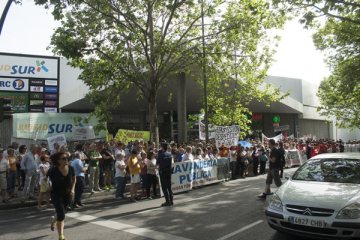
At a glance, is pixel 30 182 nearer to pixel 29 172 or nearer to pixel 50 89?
pixel 29 172

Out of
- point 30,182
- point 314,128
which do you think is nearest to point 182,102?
point 30,182

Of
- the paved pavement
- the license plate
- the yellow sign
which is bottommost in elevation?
the paved pavement

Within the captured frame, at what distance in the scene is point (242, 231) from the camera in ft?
27.3

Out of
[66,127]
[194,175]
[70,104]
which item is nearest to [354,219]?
[194,175]

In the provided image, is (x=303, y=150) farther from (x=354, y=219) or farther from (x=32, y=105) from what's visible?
(x=354, y=219)

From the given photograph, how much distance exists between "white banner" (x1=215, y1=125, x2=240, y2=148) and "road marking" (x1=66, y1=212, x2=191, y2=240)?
1156 centimetres

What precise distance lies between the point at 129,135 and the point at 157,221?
9991 millimetres

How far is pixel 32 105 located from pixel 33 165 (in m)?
13.7

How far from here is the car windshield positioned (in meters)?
8.06

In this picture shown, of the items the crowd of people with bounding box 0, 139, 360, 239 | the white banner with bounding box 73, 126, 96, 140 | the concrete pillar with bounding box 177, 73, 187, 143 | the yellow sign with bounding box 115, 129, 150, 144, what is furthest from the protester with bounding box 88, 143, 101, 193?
the concrete pillar with bounding box 177, 73, 187, 143

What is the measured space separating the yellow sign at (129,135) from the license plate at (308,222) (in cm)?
1286

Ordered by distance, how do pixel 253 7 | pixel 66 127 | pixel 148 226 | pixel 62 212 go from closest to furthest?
pixel 62 212 → pixel 148 226 → pixel 253 7 → pixel 66 127

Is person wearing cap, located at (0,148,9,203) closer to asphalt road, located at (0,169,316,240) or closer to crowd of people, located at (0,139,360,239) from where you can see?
crowd of people, located at (0,139,360,239)

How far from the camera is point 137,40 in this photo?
17.9 m
